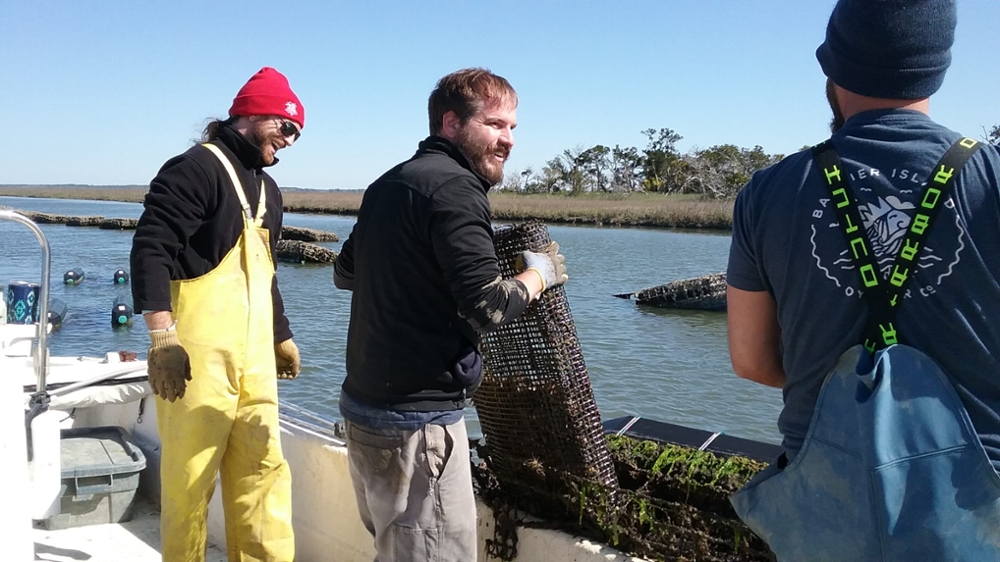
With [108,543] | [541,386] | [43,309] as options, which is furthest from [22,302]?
[541,386]

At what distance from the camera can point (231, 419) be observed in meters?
2.67

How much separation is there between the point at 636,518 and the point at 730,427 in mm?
8438

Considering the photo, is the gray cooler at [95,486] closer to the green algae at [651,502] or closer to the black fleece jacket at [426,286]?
the green algae at [651,502]

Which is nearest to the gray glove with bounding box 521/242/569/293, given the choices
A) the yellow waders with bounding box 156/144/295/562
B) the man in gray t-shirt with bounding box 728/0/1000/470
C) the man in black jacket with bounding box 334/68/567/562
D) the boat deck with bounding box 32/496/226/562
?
the man in black jacket with bounding box 334/68/567/562

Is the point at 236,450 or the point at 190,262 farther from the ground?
the point at 190,262

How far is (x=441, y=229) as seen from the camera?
1.90 metres

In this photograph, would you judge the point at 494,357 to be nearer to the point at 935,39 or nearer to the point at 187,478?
the point at 187,478

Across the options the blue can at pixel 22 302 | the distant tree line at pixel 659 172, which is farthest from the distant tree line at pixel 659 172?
the blue can at pixel 22 302

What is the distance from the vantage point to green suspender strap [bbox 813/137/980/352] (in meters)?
1.26

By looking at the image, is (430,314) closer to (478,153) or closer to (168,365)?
(478,153)

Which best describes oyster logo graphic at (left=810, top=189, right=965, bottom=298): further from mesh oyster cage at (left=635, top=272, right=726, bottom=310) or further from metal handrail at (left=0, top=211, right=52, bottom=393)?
mesh oyster cage at (left=635, top=272, right=726, bottom=310)

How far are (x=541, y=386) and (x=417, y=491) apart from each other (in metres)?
0.66

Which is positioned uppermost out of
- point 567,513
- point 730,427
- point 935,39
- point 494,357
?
point 935,39

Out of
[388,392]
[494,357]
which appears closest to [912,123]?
[388,392]
